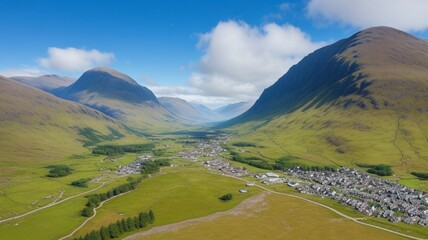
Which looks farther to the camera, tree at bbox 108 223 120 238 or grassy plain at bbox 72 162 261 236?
grassy plain at bbox 72 162 261 236

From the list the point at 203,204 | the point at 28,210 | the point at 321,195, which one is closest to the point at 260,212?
the point at 203,204

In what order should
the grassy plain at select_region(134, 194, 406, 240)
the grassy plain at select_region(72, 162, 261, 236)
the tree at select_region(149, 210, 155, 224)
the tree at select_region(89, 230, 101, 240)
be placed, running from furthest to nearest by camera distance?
1. the grassy plain at select_region(72, 162, 261, 236)
2. the tree at select_region(149, 210, 155, 224)
3. the grassy plain at select_region(134, 194, 406, 240)
4. the tree at select_region(89, 230, 101, 240)

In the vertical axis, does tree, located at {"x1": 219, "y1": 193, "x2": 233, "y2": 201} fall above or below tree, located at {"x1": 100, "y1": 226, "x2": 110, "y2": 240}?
above

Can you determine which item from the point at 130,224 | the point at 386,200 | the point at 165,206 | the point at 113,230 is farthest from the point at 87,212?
the point at 386,200

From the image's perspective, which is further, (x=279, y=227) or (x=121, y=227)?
(x=279, y=227)

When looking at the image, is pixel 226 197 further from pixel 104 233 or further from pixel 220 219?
pixel 104 233

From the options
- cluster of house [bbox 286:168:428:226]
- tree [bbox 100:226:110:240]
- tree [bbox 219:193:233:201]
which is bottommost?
tree [bbox 100:226:110:240]

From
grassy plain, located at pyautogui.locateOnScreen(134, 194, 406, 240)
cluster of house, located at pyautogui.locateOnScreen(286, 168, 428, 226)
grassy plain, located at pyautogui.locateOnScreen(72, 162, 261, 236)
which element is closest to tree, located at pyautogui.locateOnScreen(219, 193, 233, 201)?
grassy plain, located at pyautogui.locateOnScreen(72, 162, 261, 236)

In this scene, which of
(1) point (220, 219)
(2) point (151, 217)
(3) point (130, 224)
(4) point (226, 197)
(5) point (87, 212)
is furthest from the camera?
(4) point (226, 197)

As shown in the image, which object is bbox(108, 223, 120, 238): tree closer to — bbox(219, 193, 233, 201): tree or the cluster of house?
bbox(219, 193, 233, 201): tree
